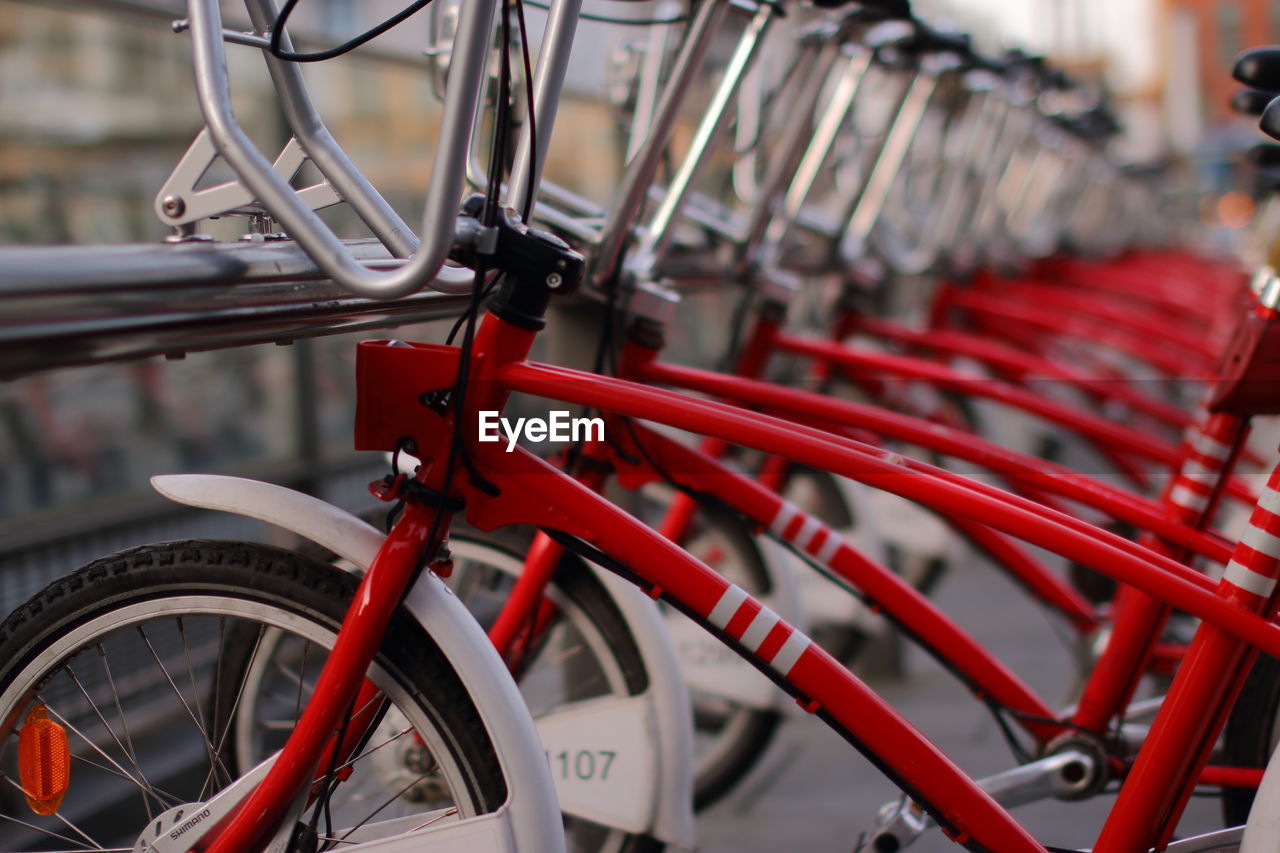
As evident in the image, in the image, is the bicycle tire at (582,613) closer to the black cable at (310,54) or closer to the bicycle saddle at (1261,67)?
the black cable at (310,54)

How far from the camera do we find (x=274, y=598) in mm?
1114

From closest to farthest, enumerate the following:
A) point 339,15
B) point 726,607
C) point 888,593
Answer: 1. point 726,607
2. point 888,593
3. point 339,15

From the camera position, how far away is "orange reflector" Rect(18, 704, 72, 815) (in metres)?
1.18

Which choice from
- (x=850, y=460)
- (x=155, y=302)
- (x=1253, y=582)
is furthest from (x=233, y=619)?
(x=1253, y=582)

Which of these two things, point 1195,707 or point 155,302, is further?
point 1195,707

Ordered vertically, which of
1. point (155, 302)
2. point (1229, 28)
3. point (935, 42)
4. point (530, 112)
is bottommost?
point (155, 302)

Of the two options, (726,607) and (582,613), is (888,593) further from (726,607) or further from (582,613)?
(726,607)

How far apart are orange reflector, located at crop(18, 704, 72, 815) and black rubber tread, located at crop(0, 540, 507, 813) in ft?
0.26

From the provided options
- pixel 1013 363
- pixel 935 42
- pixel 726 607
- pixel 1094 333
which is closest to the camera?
pixel 726 607

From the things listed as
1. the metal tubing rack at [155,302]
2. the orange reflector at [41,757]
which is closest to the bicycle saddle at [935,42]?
the metal tubing rack at [155,302]

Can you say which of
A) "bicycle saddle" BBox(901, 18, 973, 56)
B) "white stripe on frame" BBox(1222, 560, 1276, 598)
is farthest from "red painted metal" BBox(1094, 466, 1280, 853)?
"bicycle saddle" BBox(901, 18, 973, 56)

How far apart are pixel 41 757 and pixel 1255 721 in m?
1.40

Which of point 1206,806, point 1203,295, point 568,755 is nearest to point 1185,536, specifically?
point 1206,806

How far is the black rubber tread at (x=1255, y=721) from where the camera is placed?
1.57m
